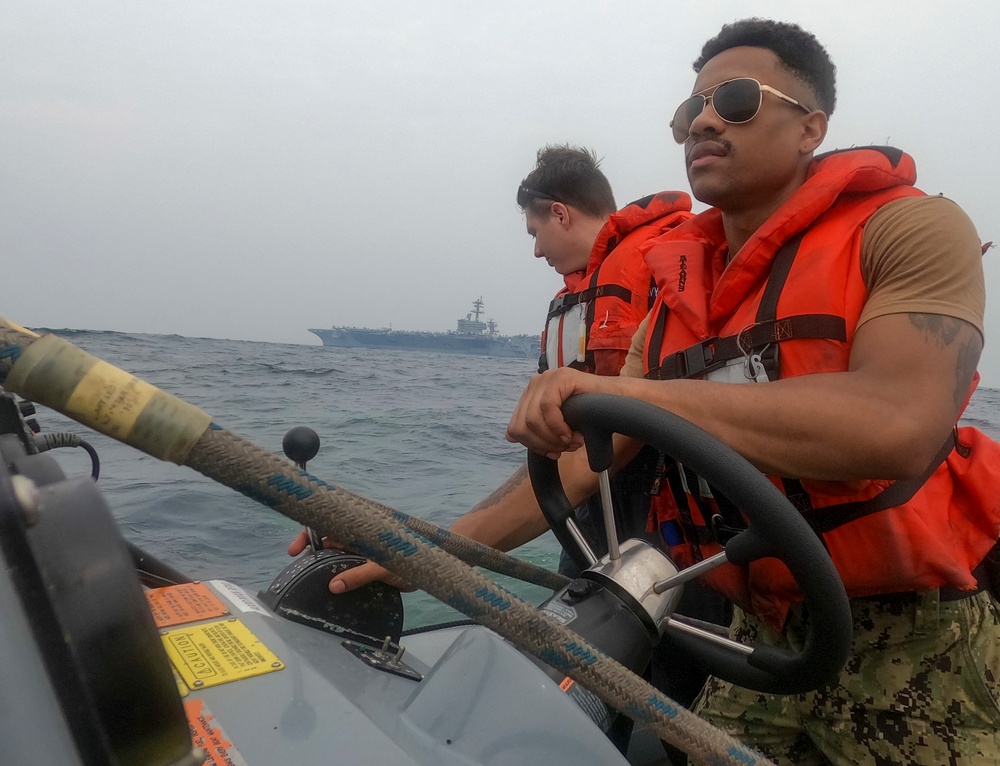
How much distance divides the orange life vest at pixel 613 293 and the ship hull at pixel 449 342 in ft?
175

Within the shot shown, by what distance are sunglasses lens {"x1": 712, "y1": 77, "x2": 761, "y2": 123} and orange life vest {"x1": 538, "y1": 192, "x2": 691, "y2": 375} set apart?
1.57 meters

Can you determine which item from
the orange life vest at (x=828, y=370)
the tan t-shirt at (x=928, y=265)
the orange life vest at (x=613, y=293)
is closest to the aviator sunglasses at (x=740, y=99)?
the orange life vest at (x=828, y=370)

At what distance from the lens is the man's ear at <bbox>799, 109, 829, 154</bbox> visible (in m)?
1.69

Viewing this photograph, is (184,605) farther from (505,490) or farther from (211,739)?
(505,490)

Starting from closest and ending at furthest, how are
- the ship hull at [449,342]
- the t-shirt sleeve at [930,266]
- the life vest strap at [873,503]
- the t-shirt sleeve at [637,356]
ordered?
the t-shirt sleeve at [930,266]
the life vest strap at [873,503]
the t-shirt sleeve at [637,356]
the ship hull at [449,342]

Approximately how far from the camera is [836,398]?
1206 millimetres

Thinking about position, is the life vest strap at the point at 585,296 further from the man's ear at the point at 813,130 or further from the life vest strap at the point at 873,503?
the life vest strap at the point at 873,503

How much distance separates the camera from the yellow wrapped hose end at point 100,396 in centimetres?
52

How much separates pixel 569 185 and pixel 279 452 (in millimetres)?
3881

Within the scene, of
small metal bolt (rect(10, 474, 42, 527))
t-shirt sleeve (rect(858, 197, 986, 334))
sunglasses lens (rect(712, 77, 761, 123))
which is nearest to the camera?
small metal bolt (rect(10, 474, 42, 527))

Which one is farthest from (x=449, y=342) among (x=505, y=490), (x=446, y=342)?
(x=505, y=490)

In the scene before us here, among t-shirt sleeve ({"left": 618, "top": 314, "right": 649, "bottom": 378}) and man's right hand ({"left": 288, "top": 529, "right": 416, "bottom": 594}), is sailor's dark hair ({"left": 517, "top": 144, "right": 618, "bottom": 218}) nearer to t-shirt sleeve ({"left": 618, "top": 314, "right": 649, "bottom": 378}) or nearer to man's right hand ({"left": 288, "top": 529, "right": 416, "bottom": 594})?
t-shirt sleeve ({"left": 618, "top": 314, "right": 649, "bottom": 378})

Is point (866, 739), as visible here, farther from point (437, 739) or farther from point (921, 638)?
point (437, 739)

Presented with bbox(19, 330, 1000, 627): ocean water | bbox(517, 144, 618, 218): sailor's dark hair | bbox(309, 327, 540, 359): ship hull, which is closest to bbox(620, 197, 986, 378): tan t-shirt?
bbox(19, 330, 1000, 627): ocean water
